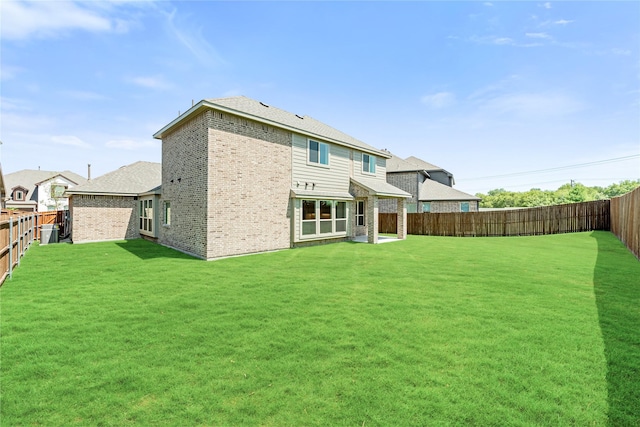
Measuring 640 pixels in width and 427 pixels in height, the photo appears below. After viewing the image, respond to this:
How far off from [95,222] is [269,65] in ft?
49.4

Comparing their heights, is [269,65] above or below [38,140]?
above

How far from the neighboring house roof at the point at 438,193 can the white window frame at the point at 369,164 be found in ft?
38.4

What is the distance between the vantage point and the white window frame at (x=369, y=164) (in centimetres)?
2023

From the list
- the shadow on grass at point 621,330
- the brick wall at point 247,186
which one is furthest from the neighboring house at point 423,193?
the shadow on grass at point 621,330

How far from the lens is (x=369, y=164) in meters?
20.8

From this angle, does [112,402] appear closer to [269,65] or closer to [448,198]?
[269,65]

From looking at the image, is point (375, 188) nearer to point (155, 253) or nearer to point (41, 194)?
point (155, 253)

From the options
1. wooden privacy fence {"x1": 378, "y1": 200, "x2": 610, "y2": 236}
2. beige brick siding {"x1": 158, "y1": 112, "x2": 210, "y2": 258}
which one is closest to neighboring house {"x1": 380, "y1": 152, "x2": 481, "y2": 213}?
wooden privacy fence {"x1": 378, "y1": 200, "x2": 610, "y2": 236}

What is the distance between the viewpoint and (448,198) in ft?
98.9

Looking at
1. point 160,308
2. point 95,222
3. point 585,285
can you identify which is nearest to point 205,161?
point 160,308

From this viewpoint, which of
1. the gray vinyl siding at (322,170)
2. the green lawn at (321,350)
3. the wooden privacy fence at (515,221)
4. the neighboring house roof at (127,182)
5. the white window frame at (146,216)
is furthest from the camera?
the wooden privacy fence at (515,221)

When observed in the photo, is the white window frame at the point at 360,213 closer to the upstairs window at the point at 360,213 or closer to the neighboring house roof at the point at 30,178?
the upstairs window at the point at 360,213

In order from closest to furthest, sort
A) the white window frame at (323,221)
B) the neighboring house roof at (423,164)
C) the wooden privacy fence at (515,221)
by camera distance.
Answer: the white window frame at (323,221)
the wooden privacy fence at (515,221)
the neighboring house roof at (423,164)

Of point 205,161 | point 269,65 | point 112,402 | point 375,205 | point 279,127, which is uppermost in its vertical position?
point 269,65
